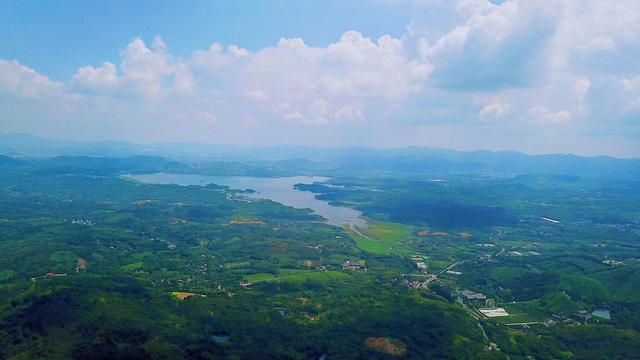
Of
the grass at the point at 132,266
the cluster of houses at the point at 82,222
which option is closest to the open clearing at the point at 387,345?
the grass at the point at 132,266

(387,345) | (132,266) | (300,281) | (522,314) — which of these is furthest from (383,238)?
→ (387,345)

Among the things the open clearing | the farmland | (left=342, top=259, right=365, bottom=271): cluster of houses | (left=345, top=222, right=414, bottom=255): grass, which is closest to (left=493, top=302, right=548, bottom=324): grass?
the farmland

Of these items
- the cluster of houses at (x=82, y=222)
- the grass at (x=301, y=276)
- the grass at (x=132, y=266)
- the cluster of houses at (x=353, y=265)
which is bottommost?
the cluster of houses at (x=353, y=265)

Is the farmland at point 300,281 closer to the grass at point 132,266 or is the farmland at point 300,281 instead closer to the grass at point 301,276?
the grass at point 301,276

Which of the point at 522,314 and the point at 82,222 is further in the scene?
the point at 82,222

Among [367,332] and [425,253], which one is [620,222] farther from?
[367,332]

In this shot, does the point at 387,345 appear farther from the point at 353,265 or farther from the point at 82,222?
the point at 82,222

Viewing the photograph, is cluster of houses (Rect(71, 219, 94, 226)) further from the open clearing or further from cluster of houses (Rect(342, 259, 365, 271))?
the open clearing

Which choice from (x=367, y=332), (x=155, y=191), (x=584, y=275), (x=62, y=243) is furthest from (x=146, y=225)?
(x=584, y=275)
